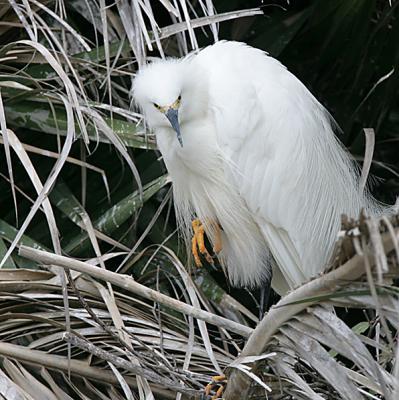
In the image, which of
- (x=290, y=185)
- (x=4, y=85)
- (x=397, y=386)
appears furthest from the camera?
(x=290, y=185)

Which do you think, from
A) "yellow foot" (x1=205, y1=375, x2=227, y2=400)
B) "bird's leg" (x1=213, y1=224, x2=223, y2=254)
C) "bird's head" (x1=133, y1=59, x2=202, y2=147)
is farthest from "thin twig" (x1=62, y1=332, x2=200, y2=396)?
"bird's leg" (x1=213, y1=224, x2=223, y2=254)

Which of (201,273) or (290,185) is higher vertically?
(290,185)

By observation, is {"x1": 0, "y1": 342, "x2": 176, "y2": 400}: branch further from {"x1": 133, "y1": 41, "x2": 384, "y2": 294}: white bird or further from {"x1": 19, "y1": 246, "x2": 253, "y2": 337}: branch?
{"x1": 133, "y1": 41, "x2": 384, "y2": 294}: white bird

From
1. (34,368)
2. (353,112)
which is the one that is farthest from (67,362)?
(353,112)

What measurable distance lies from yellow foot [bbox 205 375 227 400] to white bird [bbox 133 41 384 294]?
0.49m

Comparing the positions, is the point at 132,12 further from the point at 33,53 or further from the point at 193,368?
the point at 193,368

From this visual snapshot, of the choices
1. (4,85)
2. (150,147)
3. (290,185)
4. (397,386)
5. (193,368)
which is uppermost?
(4,85)

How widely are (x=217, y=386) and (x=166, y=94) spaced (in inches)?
28.1

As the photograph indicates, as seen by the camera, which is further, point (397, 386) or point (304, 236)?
point (304, 236)

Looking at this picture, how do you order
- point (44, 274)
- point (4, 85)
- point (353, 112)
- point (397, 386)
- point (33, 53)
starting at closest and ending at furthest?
point (397, 386), point (44, 274), point (4, 85), point (33, 53), point (353, 112)

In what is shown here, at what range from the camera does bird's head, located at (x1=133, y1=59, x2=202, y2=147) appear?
221 cm

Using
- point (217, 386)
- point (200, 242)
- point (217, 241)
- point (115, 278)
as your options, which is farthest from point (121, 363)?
point (217, 241)

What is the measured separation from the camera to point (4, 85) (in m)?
2.21

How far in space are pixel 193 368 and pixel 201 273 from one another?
1.46ft
